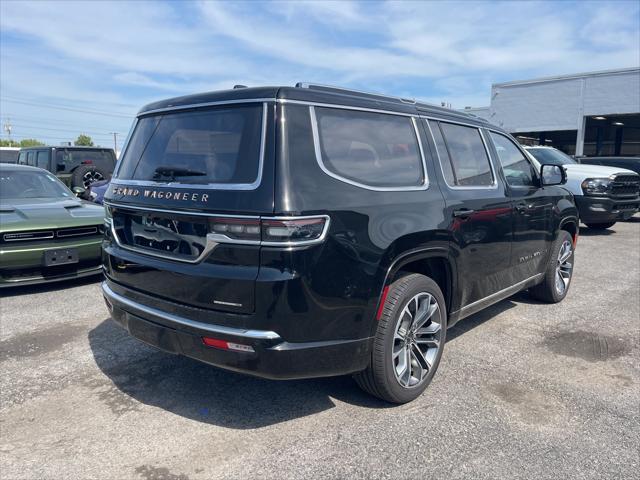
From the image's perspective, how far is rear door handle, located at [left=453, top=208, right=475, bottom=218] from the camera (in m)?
3.63

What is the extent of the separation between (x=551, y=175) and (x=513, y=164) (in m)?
0.54

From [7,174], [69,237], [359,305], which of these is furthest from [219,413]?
[7,174]

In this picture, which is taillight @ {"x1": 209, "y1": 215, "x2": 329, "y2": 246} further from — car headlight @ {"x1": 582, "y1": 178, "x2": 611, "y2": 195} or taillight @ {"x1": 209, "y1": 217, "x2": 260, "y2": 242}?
car headlight @ {"x1": 582, "y1": 178, "x2": 611, "y2": 195}

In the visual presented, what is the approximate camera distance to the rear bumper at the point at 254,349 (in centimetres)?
263

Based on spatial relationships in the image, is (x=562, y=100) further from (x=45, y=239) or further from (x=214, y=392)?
(x=214, y=392)

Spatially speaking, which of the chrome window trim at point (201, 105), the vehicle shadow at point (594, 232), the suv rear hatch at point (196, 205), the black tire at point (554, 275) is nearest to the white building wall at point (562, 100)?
the vehicle shadow at point (594, 232)

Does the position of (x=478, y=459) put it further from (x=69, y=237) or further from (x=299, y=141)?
(x=69, y=237)

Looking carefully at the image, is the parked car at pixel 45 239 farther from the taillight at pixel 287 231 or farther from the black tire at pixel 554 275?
the black tire at pixel 554 275

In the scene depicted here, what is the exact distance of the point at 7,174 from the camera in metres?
7.10

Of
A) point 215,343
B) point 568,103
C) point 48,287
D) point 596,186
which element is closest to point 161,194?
point 215,343

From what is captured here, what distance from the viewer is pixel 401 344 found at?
3.28 meters

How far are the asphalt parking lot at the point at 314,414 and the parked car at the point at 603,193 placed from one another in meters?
6.33

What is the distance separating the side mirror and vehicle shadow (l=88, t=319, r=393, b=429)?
9.33 ft

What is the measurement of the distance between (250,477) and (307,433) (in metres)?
0.50
